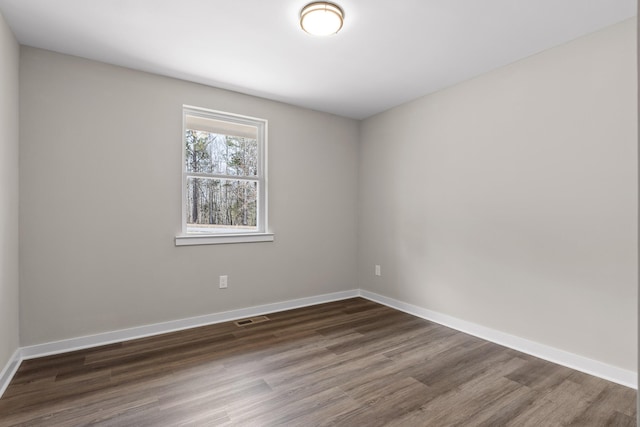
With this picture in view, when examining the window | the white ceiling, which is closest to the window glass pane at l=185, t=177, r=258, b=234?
the window

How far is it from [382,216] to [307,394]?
2.46 meters

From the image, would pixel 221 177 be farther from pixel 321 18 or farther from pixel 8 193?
pixel 321 18

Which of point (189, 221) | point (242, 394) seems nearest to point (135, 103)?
point (189, 221)

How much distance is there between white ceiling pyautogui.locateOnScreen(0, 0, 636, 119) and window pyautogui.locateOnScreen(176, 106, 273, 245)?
18.6 inches

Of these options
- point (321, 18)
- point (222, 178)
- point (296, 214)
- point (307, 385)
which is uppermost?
point (321, 18)

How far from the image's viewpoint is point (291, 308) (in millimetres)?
3766

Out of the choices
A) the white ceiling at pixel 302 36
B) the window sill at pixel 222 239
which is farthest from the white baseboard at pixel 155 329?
the white ceiling at pixel 302 36

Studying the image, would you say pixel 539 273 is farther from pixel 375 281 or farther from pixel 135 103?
pixel 135 103

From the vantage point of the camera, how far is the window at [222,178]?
10.6ft

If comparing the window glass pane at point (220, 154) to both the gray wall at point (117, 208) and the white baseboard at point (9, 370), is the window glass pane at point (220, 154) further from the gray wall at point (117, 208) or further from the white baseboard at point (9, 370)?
the white baseboard at point (9, 370)

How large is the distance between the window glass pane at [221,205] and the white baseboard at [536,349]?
6.89 feet

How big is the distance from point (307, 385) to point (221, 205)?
80.4 inches

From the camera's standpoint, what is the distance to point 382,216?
4039mm

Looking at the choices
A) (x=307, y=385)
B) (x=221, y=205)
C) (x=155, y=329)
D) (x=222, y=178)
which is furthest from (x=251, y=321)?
(x=222, y=178)
